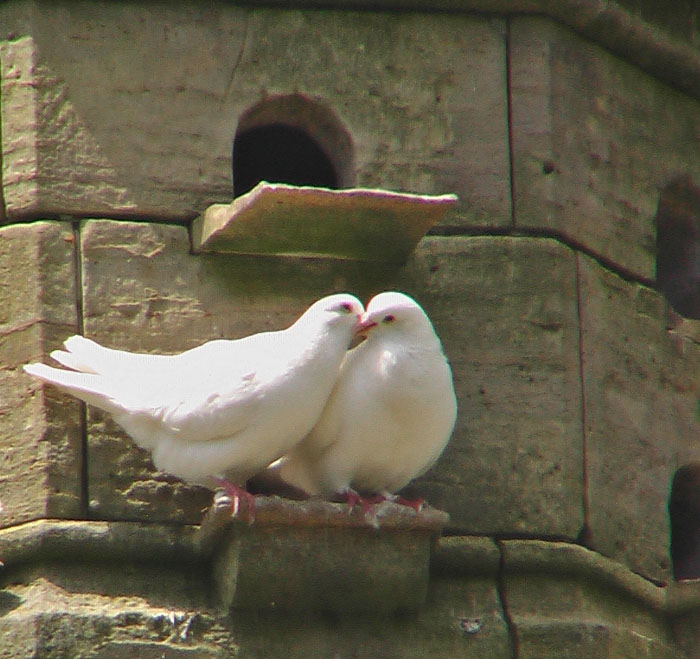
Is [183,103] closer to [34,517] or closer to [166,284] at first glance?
[166,284]

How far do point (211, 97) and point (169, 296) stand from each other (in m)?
0.64

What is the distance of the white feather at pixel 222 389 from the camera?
6777mm

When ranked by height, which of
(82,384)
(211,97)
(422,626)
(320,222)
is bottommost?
(422,626)

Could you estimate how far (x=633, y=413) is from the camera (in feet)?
25.0

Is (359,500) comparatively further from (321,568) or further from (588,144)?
(588,144)

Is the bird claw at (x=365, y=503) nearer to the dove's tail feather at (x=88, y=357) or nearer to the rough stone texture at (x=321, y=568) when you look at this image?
the rough stone texture at (x=321, y=568)

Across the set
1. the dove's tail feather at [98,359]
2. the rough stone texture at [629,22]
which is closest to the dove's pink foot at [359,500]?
the dove's tail feather at [98,359]

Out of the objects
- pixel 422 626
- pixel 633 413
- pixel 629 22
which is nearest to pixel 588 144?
pixel 629 22

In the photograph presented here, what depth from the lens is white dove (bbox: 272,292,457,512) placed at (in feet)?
22.5

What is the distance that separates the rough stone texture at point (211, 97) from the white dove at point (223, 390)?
58 centimetres

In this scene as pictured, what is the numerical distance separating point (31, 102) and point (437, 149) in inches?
47.6

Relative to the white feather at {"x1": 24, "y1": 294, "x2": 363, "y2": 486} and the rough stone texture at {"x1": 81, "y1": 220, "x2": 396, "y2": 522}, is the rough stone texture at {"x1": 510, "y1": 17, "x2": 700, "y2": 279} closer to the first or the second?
the rough stone texture at {"x1": 81, "y1": 220, "x2": 396, "y2": 522}

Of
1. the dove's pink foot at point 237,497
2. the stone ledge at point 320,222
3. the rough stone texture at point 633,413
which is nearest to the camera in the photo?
the dove's pink foot at point 237,497

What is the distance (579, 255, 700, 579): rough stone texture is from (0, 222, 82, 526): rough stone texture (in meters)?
1.52
